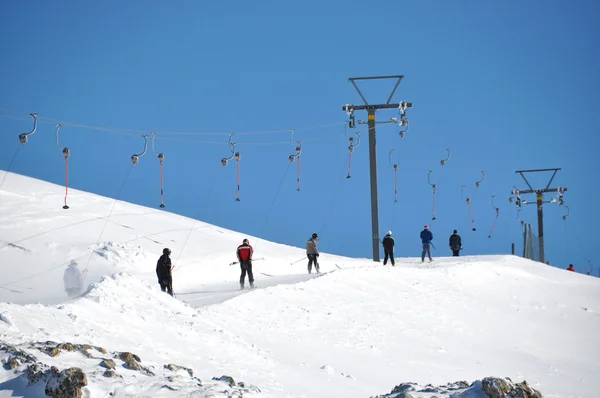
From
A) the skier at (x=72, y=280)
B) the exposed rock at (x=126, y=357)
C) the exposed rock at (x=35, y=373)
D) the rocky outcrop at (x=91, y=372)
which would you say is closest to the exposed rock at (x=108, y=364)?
the rocky outcrop at (x=91, y=372)

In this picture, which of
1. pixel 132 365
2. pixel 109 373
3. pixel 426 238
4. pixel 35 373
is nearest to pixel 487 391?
pixel 132 365

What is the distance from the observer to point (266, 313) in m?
19.9

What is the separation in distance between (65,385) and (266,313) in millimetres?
10771

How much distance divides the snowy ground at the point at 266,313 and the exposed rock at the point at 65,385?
236 millimetres

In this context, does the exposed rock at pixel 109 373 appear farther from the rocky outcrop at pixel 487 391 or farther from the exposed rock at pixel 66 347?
the rocky outcrop at pixel 487 391

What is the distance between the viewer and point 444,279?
29.1 m

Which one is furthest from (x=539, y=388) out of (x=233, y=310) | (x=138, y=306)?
(x=138, y=306)

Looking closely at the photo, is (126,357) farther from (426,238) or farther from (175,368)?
(426,238)

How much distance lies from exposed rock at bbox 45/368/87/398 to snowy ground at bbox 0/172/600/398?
0.78 ft

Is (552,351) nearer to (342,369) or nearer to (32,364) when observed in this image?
(342,369)

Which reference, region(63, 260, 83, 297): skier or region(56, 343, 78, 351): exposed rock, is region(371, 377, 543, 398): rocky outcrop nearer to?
region(56, 343, 78, 351): exposed rock

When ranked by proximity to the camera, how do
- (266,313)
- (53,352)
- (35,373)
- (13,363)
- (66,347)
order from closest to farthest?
(35,373)
(13,363)
(53,352)
(66,347)
(266,313)

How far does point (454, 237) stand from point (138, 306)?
86.3 ft

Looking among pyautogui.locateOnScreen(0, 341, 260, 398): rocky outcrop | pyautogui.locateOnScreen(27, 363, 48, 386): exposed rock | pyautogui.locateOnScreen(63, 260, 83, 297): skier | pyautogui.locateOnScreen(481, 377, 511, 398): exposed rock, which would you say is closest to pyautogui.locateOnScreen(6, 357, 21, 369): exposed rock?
pyautogui.locateOnScreen(0, 341, 260, 398): rocky outcrop
